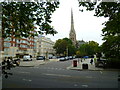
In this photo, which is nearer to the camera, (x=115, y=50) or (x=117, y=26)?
(x=117, y=26)

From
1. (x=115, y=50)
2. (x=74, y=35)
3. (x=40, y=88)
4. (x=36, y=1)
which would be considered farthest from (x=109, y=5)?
(x=74, y=35)

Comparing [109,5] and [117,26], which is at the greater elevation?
[109,5]

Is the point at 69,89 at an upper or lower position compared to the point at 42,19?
lower

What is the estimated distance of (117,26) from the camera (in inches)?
386

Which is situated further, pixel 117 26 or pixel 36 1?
pixel 117 26

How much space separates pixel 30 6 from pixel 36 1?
1.35 ft

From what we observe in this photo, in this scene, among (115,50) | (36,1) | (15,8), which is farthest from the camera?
(115,50)

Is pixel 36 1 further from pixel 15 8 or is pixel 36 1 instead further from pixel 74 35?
pixel 74 35

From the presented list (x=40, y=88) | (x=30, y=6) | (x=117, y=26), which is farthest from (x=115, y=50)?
(x=30, y=6)

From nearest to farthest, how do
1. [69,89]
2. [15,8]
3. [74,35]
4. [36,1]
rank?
[15,8] → [36,1] → [69,89] → [74,35]

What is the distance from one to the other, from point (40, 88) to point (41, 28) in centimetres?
346

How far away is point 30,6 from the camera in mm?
8156

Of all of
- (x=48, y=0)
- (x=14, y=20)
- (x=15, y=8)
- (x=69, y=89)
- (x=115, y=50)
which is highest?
(x=48, y=0)

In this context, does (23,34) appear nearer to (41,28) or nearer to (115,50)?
(41,28)
